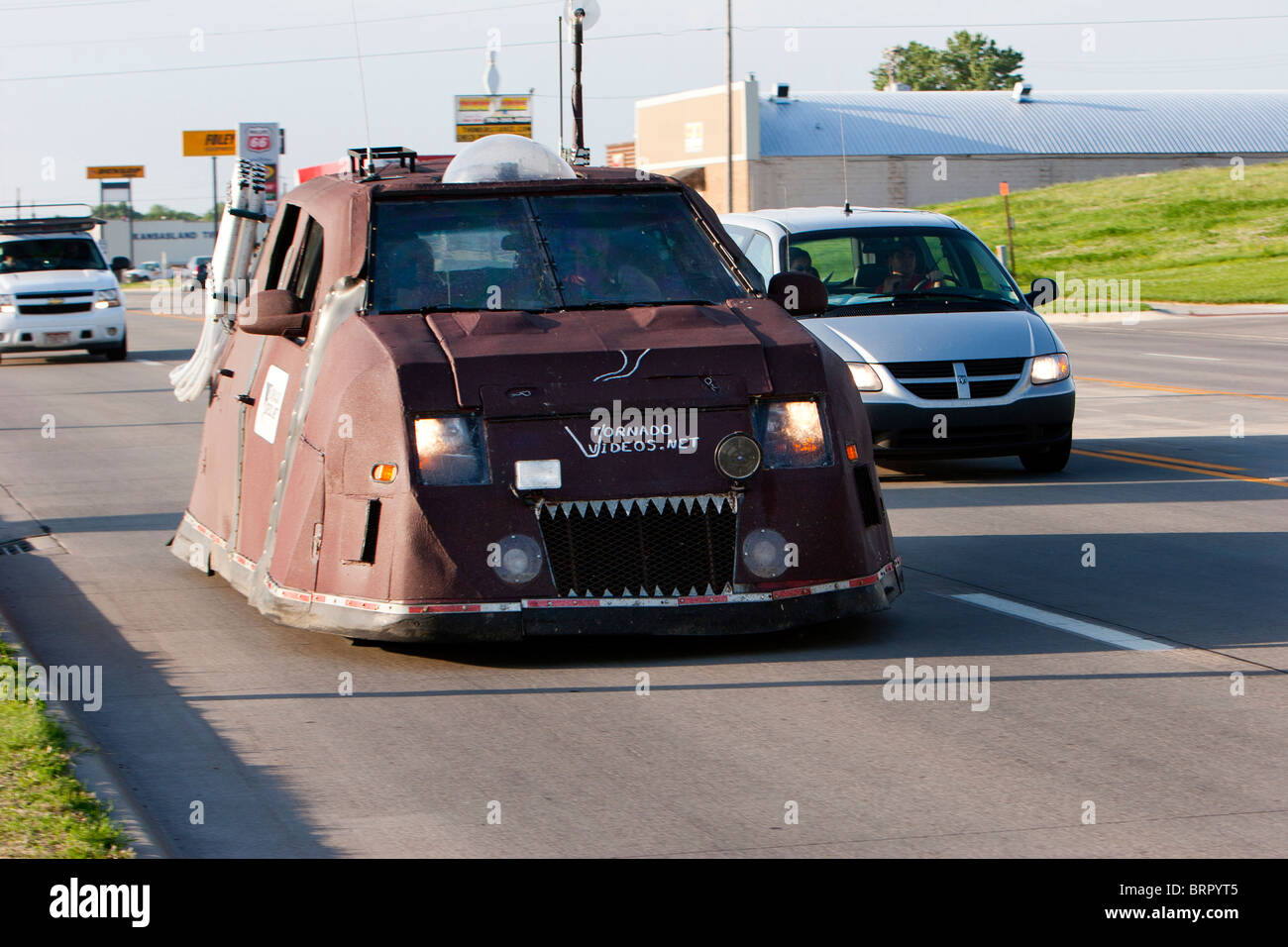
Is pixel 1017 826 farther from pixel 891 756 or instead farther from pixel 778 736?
pixel 778 736

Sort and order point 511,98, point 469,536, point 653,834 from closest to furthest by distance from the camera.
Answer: point 653,834
point 469,536
point 511,98

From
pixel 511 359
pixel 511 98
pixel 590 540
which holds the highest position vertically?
pixel 511 98

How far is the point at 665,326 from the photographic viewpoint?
7230 millimetres

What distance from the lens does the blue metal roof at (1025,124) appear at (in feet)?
258

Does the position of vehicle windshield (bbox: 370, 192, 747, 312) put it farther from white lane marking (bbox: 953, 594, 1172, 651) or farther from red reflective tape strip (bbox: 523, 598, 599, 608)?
white lane marking (bbox: 953, 594, 1172, 651)

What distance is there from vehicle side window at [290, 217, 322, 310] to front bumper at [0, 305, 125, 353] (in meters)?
19.4

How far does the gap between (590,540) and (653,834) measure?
2.01m

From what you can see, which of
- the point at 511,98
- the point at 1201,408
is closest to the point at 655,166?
the point at 511,98

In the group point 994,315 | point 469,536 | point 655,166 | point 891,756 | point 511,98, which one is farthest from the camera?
point 655,166

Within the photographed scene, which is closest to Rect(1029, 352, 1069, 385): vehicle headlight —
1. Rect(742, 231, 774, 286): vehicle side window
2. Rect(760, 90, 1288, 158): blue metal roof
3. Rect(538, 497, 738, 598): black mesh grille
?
Rect(742, 231, 774, 286): vehicle side window

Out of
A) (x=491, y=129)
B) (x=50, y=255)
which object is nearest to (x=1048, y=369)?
(x=50, y=255)

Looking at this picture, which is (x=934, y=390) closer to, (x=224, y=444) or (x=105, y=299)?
(x=224, y=444)

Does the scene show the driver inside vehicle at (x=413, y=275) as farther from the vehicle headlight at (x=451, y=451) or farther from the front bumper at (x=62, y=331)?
the front bumper at (x=62, y=331)

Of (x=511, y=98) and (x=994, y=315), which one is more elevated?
(x=511, y=98)
